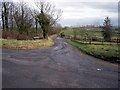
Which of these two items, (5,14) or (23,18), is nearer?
(23,18)

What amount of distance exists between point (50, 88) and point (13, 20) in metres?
26.7

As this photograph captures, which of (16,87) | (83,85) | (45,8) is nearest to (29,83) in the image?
(16,87)

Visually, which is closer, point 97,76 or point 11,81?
point 11,81

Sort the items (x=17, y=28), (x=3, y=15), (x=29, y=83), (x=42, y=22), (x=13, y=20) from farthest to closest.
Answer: (x=3, y=15), (x=13, y=20), (x=17, y=28), (x=42, y=22), (x=29, y=83)

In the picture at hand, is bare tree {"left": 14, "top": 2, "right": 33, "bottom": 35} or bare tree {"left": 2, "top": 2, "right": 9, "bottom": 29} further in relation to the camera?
bare tree {"left": 2, "top": 2, "right": 9, "bottom": 29}

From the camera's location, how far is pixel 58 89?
4020mm

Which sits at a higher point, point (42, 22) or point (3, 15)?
point (3, 15)

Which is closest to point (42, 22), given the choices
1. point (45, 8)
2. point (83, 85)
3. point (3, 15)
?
point (45, 8)

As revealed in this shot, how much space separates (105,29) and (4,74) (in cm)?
3110

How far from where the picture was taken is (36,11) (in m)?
23.6

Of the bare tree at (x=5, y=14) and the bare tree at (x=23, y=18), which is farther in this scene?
the bare tree at (x=5, y=14)

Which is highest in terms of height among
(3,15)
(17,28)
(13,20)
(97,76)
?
(3,15)

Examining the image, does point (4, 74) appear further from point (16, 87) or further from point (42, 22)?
point (42, 22)

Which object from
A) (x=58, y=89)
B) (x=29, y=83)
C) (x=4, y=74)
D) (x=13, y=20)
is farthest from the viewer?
(x=13, y=20)
